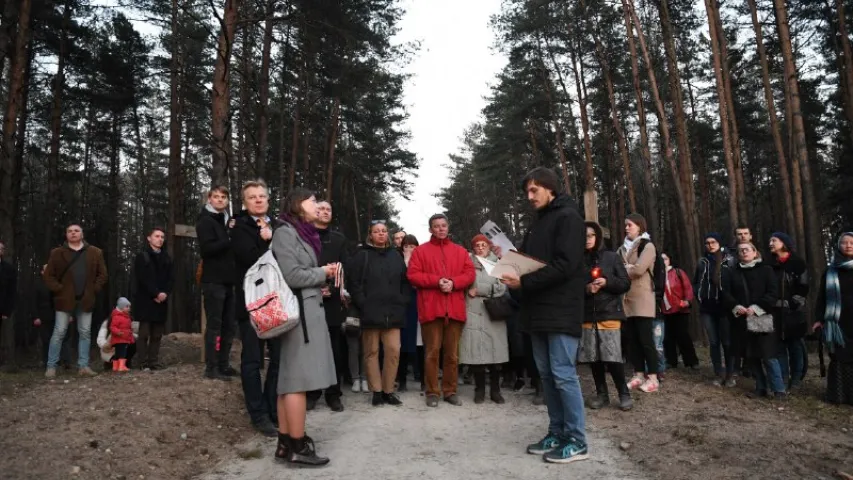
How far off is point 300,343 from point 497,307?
3.32 meters

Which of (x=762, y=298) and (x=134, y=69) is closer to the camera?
(x=762, y=298)

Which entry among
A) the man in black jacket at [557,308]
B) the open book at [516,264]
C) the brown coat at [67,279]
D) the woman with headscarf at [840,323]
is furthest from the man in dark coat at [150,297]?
the woman with headscarf at [840,323]

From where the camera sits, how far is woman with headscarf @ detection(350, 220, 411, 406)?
6754 millimetres

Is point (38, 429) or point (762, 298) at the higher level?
point (762, 298)

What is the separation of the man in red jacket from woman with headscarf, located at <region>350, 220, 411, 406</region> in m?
0.29

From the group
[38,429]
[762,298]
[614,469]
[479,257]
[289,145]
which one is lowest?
[614,469]

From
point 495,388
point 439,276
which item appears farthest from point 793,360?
point 439,276

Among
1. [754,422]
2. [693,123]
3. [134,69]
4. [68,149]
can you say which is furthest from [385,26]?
[68,149]

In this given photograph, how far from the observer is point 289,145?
80.8 ft

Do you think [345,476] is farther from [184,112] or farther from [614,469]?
[184,112]

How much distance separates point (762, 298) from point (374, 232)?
182 inches

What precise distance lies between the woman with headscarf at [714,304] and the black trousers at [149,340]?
7410 millimetres

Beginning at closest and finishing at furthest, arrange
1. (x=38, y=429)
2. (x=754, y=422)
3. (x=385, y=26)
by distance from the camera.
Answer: (x=38, y=429) → (x=754, y=422) → (x=385, y=26)

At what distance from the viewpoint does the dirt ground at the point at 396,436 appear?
4.29 meters
